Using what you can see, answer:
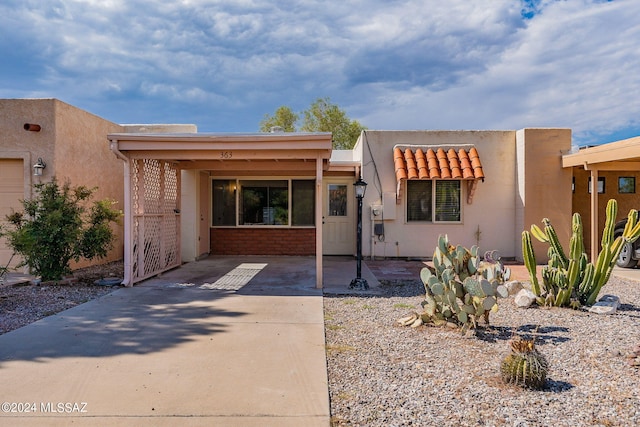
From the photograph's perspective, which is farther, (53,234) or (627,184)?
(627,184)

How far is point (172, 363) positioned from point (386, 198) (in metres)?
8.39

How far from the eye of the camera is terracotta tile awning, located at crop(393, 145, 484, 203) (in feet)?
35.1

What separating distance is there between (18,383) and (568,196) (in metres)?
12.3

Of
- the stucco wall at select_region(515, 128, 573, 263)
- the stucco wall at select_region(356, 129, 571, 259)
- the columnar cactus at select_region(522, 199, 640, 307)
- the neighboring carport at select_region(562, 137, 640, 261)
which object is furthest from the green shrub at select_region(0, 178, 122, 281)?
the neighboring carport at select_region(562, 137, 640, 261)

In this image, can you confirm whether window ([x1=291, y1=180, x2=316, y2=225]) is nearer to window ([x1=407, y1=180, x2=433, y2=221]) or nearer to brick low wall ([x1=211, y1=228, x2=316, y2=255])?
brick low wall ([x1=211, y1=228, x2=316, y2=255])

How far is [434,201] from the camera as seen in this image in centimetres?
1148

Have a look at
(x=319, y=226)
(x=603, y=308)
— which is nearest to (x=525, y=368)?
(x=603, y=308)

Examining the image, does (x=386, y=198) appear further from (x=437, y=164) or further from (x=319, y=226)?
(x=319, y=226)

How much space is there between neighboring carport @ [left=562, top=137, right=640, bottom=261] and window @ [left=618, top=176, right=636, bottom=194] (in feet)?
9.08

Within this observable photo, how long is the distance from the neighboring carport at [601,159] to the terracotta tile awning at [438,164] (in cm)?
230

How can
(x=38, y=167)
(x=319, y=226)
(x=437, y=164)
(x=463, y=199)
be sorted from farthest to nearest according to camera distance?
(x=463, y=199), (x=437, y=164), (x=38, y=167), (x=319, y=226)

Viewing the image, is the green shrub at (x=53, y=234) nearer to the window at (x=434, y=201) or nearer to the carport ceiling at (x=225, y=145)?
the carport ceiling at (x=225, y=145)

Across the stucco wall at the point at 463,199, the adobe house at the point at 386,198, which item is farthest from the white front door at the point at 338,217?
the stucco wall at the point at 463,199

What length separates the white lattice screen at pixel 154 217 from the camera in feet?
26.0
